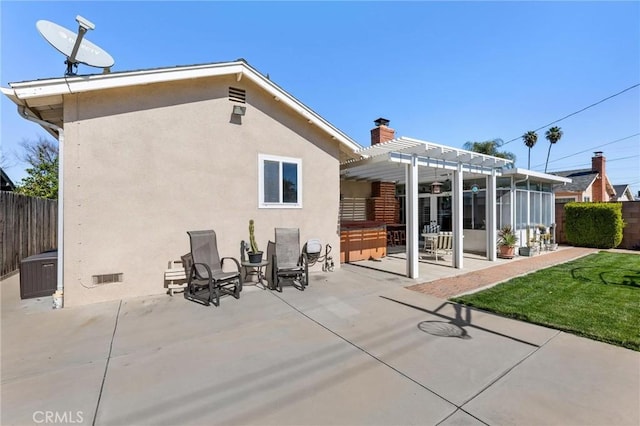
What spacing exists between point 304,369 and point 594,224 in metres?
19.1

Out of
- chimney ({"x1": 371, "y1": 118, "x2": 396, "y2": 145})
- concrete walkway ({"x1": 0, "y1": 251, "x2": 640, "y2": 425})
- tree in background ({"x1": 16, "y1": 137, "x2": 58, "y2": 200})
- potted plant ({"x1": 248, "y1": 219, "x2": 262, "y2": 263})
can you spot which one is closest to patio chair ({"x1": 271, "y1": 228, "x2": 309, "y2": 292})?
potted plant ({"x1": 248, "y1": 219, "x2": 262, "y2": 263})

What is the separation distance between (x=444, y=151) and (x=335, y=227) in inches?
158

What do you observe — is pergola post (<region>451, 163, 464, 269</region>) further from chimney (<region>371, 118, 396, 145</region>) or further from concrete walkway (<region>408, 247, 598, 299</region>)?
chimney (<region>371, 118, 396, 145</region>)

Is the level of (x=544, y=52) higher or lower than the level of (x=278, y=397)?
higher

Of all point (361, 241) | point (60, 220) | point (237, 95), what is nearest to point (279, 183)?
point (237, 95)

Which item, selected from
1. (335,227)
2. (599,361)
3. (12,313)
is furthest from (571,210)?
(12,313)

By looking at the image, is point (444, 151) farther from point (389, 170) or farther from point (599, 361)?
point (599, 361)

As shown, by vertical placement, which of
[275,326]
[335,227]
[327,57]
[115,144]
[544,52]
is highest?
[327,57]

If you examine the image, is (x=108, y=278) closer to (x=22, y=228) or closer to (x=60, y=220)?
(x=60, y=220)

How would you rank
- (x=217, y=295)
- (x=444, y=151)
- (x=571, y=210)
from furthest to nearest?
(x=571, y=210) → (x=444, y=151) → (x=217, y=295)

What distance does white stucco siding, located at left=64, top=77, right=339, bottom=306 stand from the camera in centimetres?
564

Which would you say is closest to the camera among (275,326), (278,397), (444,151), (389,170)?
(278,397)

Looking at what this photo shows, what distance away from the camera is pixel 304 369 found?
3.30 metres

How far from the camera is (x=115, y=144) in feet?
19.4
